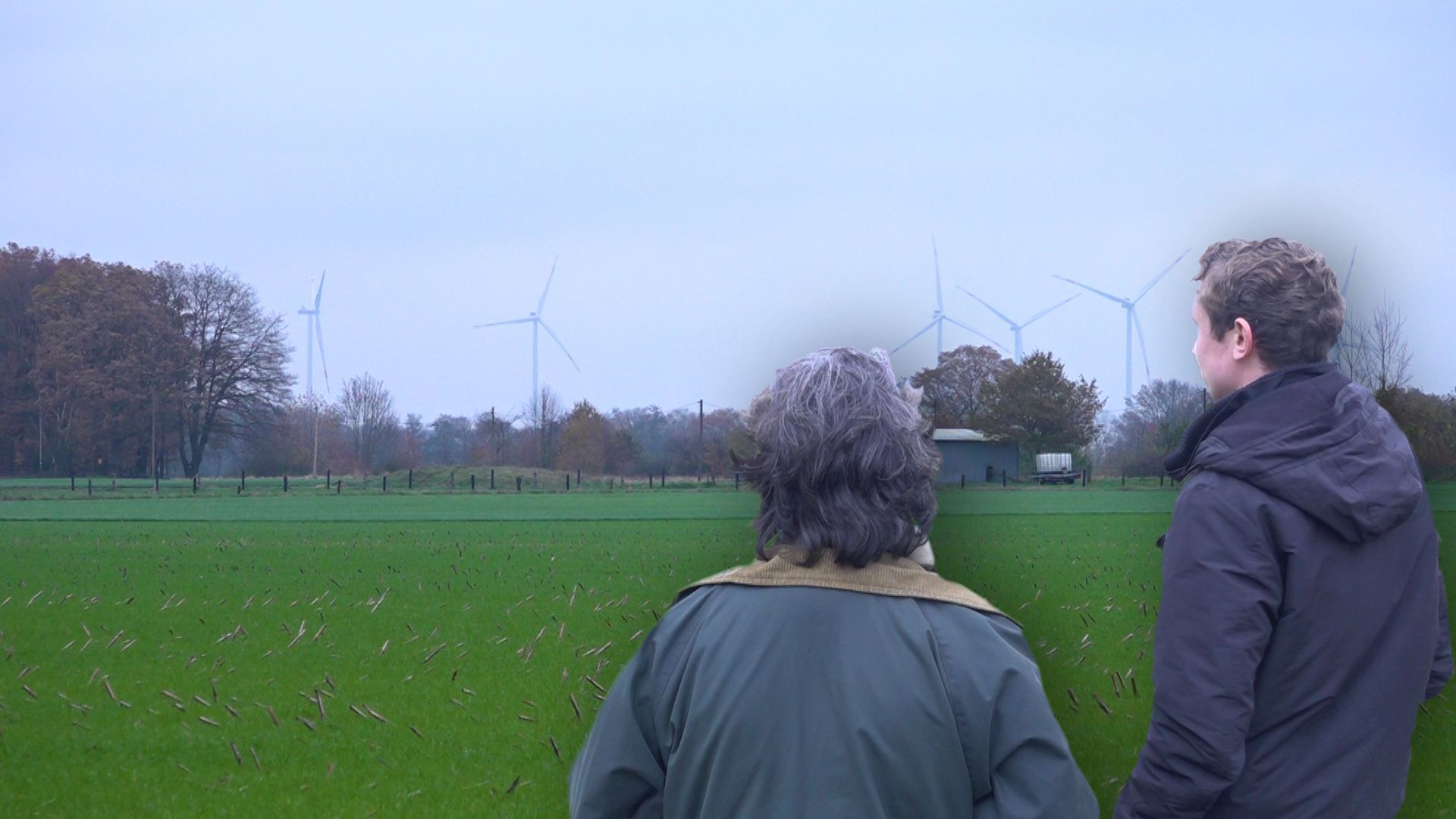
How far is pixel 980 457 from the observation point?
309 ft

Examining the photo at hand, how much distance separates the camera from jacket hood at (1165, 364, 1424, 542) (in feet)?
9.42

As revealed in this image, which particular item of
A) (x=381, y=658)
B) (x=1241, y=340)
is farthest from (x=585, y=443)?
(x=1241, y=340)

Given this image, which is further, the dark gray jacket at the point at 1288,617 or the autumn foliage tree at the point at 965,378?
the autumn foliage tree at the point at 965,378

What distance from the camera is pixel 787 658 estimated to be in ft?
8.28

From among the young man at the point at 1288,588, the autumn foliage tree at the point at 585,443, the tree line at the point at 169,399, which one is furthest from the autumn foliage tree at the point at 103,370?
the young man at the point at 1288,588

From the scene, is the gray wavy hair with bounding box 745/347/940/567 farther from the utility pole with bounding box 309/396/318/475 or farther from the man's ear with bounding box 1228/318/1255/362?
the utility pole with bounding box 309/396/318/475

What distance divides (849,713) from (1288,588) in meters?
1.06

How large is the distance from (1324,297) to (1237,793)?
1.10 m

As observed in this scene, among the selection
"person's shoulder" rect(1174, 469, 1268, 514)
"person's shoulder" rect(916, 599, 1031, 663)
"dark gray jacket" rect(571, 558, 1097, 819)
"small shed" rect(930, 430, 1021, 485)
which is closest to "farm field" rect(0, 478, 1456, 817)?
"person's shoulder" rect(1174, 469, 1268, 514)

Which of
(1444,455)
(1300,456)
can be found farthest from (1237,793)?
(1444,455)

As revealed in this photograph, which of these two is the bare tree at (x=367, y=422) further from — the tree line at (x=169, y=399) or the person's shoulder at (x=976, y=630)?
the person's shoulder at (x=976, y=630)

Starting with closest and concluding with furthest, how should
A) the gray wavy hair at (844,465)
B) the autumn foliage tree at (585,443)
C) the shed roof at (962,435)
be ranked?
the gray wavy hair at (844,465), the shed roof at (962,435), the autumn foliage tree at (585,443)

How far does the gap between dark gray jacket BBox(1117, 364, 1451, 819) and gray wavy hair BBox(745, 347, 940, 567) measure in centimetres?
67

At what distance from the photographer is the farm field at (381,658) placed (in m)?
8.92
